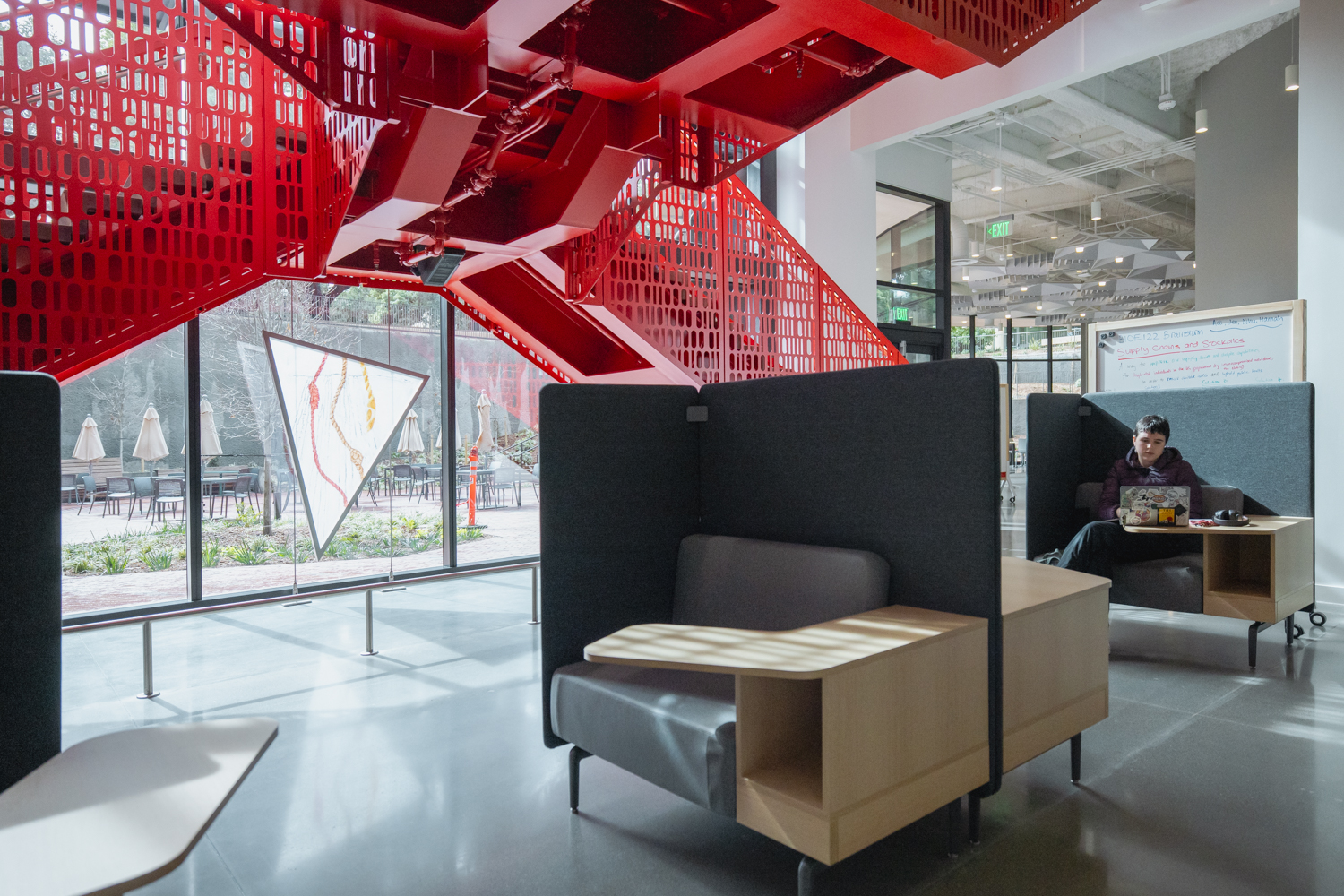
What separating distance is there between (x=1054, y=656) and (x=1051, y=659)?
0.02 metres

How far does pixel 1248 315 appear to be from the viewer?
5.60 m

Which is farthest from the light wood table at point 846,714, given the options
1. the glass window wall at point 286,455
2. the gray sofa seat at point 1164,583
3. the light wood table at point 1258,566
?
the glass window wall at point 286,455

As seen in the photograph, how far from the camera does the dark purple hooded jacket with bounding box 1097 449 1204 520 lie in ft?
14.7

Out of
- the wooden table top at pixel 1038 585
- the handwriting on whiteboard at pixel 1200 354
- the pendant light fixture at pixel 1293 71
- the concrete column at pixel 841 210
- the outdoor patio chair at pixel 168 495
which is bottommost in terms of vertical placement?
the wooden table top at pixel 1038 585

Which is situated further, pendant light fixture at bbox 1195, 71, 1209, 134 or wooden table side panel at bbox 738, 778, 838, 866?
pendant light fixture at bbox 1195, 71, 1209, 134

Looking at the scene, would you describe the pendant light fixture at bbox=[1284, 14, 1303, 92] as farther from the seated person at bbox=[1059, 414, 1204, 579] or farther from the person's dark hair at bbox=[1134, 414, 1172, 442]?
the seated person at bbox=[1059, 414, 1204, 579]

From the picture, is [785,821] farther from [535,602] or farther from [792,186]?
[792,186]

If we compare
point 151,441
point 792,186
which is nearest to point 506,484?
point 151,441

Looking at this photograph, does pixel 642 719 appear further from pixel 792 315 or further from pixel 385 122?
pixel 792 315

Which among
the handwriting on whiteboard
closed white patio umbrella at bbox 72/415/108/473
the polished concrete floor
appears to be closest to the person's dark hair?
the handwriting on whiteboard

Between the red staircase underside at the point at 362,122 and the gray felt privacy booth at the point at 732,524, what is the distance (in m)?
1.30

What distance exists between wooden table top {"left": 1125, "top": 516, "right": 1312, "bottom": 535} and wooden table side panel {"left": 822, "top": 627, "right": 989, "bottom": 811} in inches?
95.8

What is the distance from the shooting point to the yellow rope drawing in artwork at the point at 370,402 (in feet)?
16.9

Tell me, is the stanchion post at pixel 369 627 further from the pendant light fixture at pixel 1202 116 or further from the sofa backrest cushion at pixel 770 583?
the pendant light fixture at pixel 1202 116
